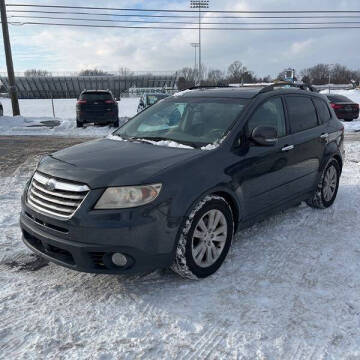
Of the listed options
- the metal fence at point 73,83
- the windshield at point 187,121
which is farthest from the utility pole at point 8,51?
the metal fence at point 73,83

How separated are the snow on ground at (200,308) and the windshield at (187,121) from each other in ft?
4.21

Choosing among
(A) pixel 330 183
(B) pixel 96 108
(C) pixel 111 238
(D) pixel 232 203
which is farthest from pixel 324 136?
(B) pixel 96 108

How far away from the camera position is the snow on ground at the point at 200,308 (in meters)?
2.70

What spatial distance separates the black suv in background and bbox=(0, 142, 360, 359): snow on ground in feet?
43.1

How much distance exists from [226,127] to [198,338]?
81.8 inches

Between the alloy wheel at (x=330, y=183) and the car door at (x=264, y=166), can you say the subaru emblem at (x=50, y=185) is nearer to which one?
the car door at (x=264, y=166)

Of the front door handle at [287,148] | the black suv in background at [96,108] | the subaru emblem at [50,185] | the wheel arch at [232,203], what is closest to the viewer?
the subaru emblem at [50,185]

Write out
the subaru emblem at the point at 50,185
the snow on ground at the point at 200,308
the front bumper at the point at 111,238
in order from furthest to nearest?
the subaru emblem at the point at 50,185 → the front bumper at the point at 111,238 → the snow on ground at the point at 200,308

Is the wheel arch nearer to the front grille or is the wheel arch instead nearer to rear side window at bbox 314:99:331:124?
the front grille

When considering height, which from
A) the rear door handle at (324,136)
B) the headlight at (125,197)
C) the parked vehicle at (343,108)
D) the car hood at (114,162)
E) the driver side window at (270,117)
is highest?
the driver side window at (270,117)

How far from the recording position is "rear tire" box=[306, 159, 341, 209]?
5.48 metres

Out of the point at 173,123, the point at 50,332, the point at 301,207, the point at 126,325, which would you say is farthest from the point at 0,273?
the point at 301,207

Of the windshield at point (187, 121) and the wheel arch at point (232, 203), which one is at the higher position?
the windshield at point (187, 121)

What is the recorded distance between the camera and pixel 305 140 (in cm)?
494
